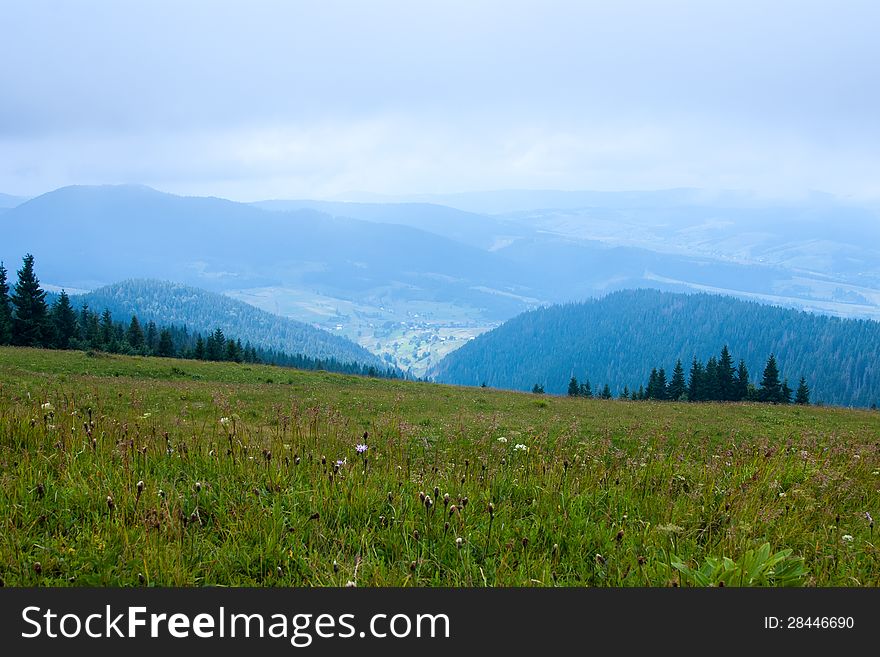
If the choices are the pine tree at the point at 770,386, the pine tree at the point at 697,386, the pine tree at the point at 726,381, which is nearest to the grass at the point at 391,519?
the pine tree at the point at 770,386

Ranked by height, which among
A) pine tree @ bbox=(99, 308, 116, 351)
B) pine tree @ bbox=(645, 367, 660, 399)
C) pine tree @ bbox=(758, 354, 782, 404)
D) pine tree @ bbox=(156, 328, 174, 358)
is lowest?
pine tree @ bbox=(645, 367, 660, 399)

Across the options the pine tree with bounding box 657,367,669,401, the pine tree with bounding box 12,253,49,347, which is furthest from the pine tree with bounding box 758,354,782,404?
the pine tree with bounding box 12,253,49,347

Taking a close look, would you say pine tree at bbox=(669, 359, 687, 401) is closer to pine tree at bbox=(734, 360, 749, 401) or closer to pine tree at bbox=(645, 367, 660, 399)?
pine tree at bbox=(645, 367, 660, 399)

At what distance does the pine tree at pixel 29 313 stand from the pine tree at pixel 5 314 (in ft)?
2.66

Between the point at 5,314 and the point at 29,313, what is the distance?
9.60ft

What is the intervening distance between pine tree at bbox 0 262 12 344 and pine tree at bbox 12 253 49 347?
0.81m

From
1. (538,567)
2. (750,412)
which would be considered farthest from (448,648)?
(750,412)

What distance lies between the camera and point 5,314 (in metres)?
60.0

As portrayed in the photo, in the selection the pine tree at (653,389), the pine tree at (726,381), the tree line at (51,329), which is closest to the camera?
the tree line at (51,329)

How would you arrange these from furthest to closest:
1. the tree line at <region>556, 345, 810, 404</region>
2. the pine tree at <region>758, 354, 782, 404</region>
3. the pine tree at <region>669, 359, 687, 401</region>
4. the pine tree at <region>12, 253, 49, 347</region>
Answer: the pine tree at <region>669, 359, 687, 401</region> → the tree line at <region>556, 345, 810, 404</region> → the pine tree at <region>758, 354, 782, 404</region> → the pine tree at <region>12, 253, 49, 347</region>

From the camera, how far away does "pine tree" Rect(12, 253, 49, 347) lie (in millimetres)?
58000

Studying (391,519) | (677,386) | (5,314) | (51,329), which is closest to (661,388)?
(677,386)

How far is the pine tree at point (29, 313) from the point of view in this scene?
5800 centimetres

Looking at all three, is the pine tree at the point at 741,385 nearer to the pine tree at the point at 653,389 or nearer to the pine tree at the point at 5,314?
the pine tree at the point at 653,389
